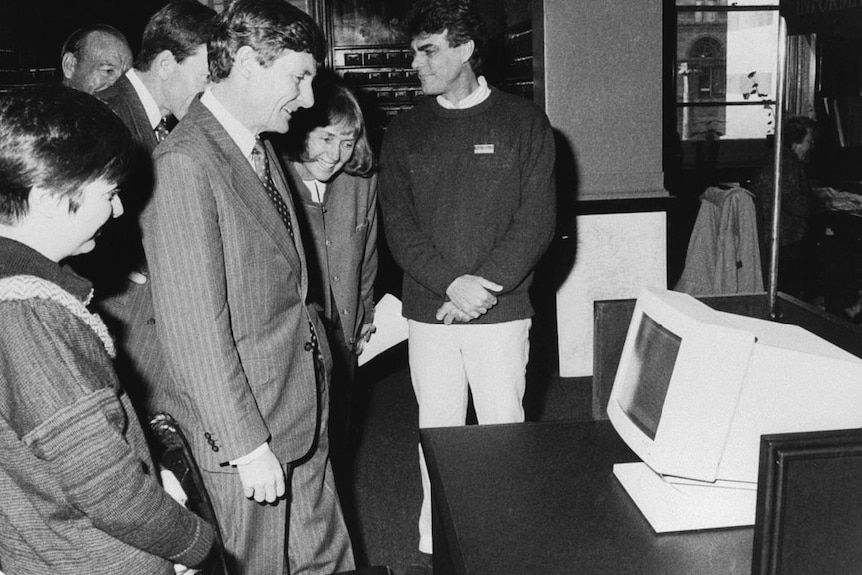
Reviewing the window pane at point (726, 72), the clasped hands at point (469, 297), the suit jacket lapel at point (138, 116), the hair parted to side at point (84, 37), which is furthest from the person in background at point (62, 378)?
the window pane at point (726, 72)

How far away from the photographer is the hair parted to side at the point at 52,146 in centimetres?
121

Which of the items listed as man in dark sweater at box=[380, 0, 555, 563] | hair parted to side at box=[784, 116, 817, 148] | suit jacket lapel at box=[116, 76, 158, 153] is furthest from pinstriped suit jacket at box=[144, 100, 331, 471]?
hair parted to side at box=[784, 116, 817, 148]

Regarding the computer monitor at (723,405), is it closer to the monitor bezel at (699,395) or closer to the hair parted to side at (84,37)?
Result: the monitor bezel at (699,395)

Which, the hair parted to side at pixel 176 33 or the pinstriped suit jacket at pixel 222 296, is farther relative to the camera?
the hair parted to side at pixel 176 33

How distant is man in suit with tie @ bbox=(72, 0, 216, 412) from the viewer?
2.13m

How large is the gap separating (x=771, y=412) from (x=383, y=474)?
2.41 m

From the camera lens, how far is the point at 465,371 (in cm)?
272

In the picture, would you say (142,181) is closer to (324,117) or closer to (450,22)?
(324,117)

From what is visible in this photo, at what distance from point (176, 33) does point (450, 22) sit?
840 millimetres

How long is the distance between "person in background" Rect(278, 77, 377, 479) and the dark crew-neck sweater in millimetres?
152

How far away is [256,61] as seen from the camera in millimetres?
1759

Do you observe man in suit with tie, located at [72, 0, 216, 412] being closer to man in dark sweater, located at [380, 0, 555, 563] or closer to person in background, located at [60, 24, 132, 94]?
man in dark sweater, located at [380, 0, 555, 563]

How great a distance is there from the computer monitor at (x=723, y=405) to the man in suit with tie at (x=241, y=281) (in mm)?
792

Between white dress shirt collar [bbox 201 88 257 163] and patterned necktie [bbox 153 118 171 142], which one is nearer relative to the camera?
white dress shirt collar [bbox 201 88 257 163]
